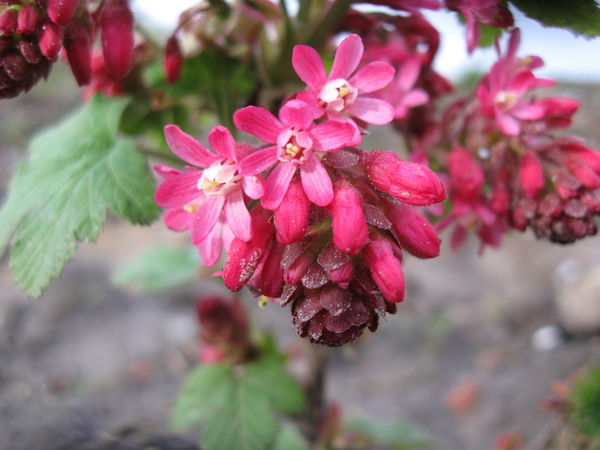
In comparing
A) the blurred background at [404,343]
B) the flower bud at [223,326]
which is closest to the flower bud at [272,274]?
the flower bud at [223,326]

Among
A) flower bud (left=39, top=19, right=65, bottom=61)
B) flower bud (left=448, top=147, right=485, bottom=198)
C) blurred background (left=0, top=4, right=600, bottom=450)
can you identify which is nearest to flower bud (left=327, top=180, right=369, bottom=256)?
flower bud (left=448, top=147, right=485, bottom=198)

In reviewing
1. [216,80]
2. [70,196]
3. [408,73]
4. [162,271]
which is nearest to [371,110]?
[408,73]

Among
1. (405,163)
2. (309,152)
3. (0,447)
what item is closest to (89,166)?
(309,152)

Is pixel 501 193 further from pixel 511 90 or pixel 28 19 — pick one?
pixel 28 19

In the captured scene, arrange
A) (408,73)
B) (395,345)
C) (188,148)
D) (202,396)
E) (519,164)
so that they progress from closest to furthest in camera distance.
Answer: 1. (188,148)
2. (519,164)
3. (408,73)
4. (202,396)
5. (395,345)

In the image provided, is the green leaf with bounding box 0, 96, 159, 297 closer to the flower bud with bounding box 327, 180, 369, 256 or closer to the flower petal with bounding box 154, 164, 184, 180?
the flower petal with bounding box 154, 164, 184, 180

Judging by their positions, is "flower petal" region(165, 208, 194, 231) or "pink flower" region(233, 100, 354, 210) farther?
"flower petal" region(165, 208, 194, 231)

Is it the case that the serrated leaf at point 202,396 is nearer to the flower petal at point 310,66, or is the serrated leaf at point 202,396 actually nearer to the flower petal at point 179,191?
the flower petal at point 179,191
